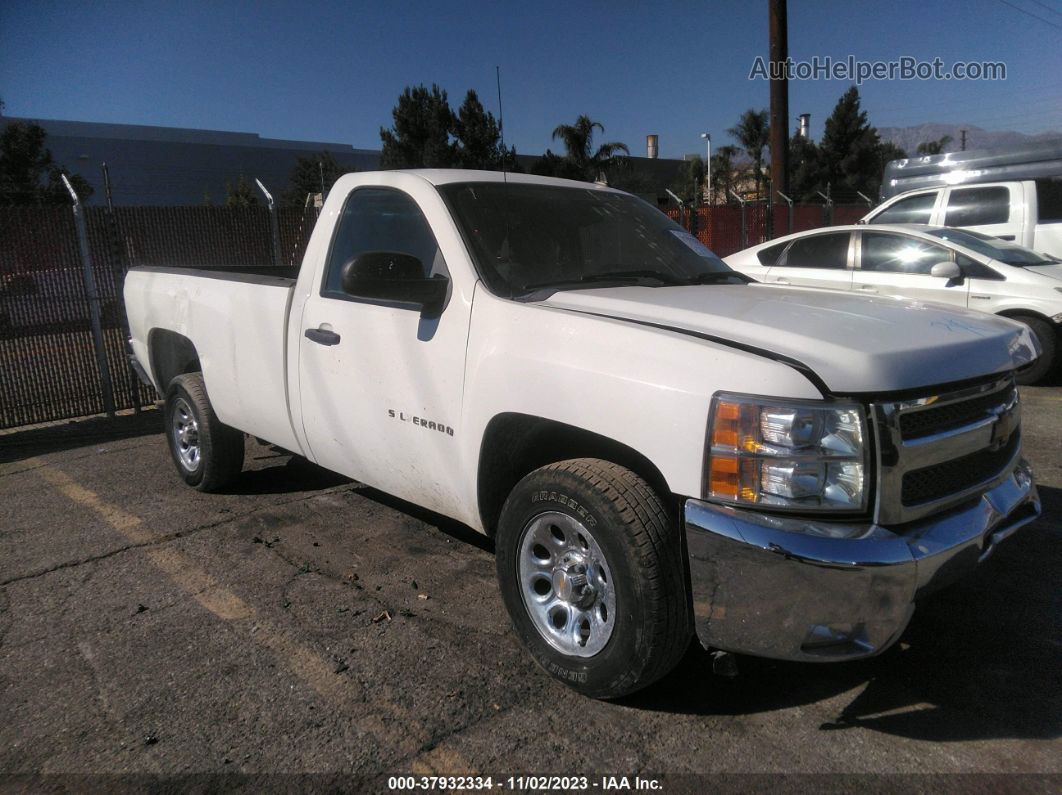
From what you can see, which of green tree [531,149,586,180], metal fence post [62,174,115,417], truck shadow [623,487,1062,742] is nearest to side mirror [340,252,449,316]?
truck shadow [623,487,1062,742]

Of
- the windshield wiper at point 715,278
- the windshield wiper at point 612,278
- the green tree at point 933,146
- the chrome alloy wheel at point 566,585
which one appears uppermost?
the green tree at point 933,146

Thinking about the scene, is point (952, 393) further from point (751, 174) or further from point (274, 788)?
point (751, 174)

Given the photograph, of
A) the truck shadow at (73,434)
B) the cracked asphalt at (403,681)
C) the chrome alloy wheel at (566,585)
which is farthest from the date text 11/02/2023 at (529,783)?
the truck shadow at (73,434)

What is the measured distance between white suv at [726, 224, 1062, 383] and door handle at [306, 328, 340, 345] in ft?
16.6

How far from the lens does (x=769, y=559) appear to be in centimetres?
231

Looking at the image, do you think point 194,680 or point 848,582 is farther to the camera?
point 194,680

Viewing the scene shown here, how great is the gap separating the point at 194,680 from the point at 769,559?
2.20 m

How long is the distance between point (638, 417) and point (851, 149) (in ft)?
180

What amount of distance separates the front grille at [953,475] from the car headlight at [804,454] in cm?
22

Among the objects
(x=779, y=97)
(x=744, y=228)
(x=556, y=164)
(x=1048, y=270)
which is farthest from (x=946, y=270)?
(x=556, y=164)

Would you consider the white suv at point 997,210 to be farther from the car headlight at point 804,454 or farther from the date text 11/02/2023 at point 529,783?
the date text 11/02/2023 at point 529,783

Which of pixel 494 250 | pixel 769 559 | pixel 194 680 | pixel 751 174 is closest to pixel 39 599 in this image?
pixel 194 680

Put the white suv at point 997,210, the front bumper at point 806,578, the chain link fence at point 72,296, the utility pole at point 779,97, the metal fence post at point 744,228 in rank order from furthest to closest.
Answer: the utility pole at point 779,97
the metal fence post at point 744,228
the white suv at point 997,210
the chain link fence at point 72,296
the front bumper at point 806,578

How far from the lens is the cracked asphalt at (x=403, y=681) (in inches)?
102
